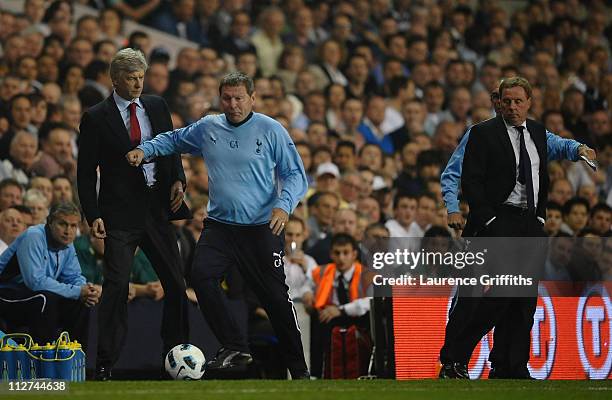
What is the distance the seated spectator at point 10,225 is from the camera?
38.8 ft

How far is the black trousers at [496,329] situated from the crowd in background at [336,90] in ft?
10.2

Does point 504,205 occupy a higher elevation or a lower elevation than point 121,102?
lower

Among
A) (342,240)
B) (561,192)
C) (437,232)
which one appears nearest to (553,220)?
(561,192)

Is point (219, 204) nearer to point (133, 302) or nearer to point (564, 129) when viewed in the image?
point (133, 302)

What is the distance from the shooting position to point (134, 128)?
9.12 meters

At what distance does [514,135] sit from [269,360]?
3347 mm

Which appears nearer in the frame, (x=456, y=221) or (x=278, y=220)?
(x=278, y=220)

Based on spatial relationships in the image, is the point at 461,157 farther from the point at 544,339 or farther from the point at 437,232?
the point at 437,232

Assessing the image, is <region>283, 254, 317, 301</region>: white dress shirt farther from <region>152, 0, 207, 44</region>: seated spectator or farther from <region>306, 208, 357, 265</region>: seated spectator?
<region>152, 0, 207, 44</region>: seated spectator

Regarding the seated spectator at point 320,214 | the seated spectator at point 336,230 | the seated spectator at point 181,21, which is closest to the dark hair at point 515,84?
the seated spectator at point 336,230

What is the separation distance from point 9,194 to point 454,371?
5.02 m

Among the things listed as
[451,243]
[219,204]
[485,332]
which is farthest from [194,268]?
[451,243]

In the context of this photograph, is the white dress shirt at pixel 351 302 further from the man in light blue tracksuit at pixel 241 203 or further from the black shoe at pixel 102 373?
the black shoe at pixel 102 373

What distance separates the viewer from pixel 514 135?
920cm
